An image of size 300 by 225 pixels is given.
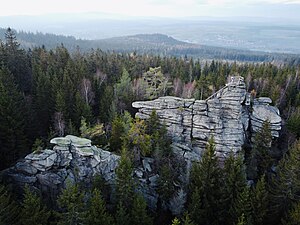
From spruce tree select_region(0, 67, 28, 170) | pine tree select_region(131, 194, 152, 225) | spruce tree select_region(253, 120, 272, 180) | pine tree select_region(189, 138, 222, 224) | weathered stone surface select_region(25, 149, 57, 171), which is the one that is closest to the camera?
pine tree select_region(131, 194, 152, 225)

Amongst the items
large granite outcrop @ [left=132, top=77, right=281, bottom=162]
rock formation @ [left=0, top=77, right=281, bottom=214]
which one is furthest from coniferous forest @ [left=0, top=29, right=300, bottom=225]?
large granite outcrop @ [left=132, top=77, right=281, bottom=162]

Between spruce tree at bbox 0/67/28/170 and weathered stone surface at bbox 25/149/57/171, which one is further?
spruce tree at bbox 0/67/28/170

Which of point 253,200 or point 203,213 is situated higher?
point 253,200

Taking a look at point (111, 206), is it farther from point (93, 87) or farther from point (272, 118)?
point (272, 118)

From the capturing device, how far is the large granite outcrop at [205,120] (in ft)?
146

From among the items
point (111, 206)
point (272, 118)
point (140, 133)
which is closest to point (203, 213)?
point (111, 206)

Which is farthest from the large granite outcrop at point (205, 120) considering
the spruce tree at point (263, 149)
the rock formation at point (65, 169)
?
the rock formation at point (65, 169)

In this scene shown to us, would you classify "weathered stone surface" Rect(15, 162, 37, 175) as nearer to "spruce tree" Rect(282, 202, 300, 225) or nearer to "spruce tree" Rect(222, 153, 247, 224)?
"spruce tree" Rect(222, 153, 247, 224)

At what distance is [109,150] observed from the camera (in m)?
40.1

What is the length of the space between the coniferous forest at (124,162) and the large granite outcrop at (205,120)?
3.36 meters

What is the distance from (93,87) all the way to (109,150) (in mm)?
17874

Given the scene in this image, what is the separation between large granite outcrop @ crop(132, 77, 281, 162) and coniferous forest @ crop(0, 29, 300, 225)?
336 cm

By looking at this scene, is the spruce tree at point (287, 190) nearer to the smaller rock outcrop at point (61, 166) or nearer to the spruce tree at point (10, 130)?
the smaller rock outcrop at point (61, 166)

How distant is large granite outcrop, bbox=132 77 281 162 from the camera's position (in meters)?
44.6
